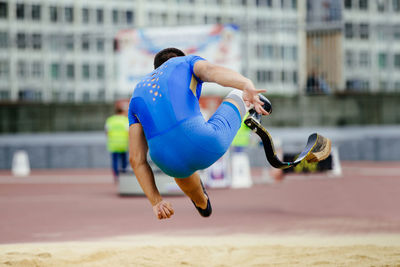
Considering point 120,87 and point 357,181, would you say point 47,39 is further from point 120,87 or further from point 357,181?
point 357,181

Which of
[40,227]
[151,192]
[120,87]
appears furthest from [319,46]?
[151,192]

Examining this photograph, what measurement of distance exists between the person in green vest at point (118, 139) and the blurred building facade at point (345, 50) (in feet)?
29.2

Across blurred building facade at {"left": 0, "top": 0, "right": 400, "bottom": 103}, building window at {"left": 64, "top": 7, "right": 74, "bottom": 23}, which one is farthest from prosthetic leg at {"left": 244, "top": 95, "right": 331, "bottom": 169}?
building window at {"left": 64, "top": 7, "right": 74, "bottom": 23}

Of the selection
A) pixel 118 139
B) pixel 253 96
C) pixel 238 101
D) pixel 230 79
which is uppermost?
pixel 230 79

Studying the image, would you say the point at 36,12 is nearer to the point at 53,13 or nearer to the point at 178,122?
the point at 53,13

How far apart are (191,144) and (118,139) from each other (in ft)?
36.4

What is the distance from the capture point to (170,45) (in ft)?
73.8

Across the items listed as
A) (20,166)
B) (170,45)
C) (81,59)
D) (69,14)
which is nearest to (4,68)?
(81,59)

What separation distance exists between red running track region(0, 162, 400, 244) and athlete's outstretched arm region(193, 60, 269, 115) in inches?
169

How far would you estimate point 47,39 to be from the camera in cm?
2425

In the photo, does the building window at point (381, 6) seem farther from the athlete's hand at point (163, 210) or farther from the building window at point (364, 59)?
the athlete's hand at point (163, 210)

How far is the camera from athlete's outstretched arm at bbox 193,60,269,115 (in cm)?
455

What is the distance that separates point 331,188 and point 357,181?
1.96 meters

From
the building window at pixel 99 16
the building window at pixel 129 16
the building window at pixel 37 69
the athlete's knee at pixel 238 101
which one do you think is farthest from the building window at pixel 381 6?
the building window at pixel 99 16
